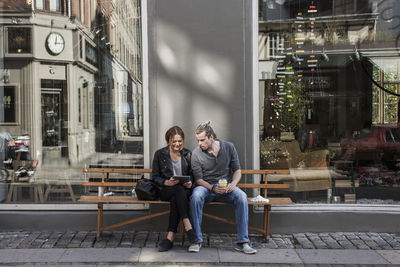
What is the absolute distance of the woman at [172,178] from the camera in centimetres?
494

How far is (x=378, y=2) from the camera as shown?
6.83m

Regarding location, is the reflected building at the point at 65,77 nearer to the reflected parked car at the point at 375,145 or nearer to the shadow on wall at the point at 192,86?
the shadow on wall at the point at 192,86

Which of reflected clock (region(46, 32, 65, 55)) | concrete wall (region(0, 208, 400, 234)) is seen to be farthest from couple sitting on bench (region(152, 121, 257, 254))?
reflected clock (region(46, 32, 65, 55))

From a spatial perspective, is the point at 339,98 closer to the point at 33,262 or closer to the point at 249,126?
the point at 249,126

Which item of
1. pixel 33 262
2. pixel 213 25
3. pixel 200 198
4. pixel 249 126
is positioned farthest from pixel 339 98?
pixel 33 262

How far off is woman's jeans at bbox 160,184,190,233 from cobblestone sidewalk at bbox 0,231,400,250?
0.35 m

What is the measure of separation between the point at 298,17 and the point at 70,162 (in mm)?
4081

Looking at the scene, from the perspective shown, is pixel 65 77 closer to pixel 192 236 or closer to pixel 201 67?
pixel 201 67

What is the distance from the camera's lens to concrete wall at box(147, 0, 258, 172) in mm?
5512

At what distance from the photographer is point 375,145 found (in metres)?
7.01

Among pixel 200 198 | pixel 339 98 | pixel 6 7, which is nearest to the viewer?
pixel 200 198

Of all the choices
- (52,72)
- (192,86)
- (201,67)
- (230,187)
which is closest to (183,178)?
(230,187)

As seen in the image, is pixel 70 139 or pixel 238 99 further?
pixel 70 139

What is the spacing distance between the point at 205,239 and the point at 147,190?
99 centimetres
